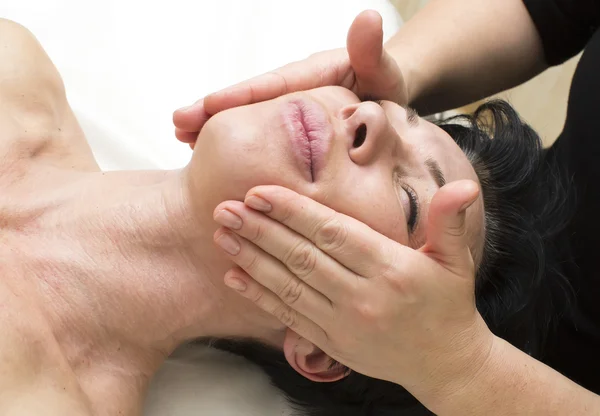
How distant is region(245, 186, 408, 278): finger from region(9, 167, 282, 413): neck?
210 mm

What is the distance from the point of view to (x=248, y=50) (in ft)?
5.43

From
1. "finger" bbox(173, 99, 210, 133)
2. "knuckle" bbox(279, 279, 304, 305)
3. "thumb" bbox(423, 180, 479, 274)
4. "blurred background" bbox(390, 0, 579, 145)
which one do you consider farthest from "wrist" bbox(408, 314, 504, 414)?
"blurred background" bbox(390, 0, 579, 145)

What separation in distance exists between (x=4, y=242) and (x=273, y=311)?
1.62ft

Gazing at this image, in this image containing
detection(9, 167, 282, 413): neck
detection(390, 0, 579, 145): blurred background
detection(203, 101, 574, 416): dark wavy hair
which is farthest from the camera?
detection(390, 0, 579, 145): blurred background

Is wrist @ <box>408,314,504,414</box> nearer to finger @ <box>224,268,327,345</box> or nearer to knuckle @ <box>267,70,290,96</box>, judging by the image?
finger @ <box>224,268,327,345</box>

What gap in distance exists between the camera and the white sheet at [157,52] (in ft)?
4.79

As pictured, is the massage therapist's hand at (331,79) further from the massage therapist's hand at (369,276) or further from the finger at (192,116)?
the massage therapist's hand at (369,276)

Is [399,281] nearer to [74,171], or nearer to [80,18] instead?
[74,171]

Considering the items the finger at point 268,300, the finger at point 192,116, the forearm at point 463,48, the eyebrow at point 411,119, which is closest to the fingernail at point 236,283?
the finger at point 268,300

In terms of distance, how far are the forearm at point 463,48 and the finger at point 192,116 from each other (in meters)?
0.50

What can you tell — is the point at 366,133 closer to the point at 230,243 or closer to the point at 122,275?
the point at 230,243

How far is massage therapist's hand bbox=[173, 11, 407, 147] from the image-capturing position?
1060 millimetres

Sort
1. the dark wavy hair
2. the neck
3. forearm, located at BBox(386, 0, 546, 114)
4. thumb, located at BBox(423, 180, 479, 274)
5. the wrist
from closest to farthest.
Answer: thumb, located at BBox(423, 180, 479, 274), the wrist, the neck, the dark wavy hair, forearm, located at BBox(386, 0, 546, 114)

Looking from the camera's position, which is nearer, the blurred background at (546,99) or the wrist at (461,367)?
the wrist at (461,367)
